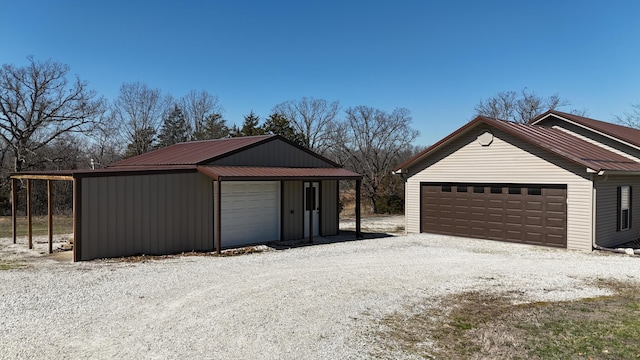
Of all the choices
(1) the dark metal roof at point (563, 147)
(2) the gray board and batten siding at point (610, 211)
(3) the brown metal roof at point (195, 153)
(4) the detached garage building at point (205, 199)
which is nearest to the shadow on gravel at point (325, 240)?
(4) the detached garage building at point (205, 199)

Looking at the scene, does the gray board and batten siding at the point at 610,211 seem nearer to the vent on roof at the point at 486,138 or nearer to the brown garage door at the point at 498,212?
the brown garage door at the point at 498,212

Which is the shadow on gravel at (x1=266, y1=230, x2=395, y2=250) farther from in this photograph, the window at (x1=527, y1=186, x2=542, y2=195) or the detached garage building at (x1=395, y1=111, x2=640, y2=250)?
the window at (x1=527, y1=186, x2=542, y2=195)

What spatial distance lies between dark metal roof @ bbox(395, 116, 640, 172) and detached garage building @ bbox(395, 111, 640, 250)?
0.13 ft

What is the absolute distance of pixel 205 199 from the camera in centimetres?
1288

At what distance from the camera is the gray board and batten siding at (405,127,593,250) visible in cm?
1305

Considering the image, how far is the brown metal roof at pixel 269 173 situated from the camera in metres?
12.4

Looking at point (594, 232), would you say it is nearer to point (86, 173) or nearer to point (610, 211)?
point (610, 211)

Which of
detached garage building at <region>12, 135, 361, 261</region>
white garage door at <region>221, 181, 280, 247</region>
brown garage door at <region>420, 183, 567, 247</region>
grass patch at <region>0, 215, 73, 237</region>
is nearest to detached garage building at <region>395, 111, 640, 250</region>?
brown garage door at <region>420, 183, 567, 247</region>

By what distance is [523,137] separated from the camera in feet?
45.3

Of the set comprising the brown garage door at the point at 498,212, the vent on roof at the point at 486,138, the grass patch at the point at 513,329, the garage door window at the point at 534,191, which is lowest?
the grass patch at the point at 513,329

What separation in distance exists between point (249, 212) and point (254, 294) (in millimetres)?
6615

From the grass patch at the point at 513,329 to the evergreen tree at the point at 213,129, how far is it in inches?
1460

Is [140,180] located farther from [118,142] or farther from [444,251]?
[118,142]

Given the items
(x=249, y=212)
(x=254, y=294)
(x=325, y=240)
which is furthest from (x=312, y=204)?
(x=254, y=294)
